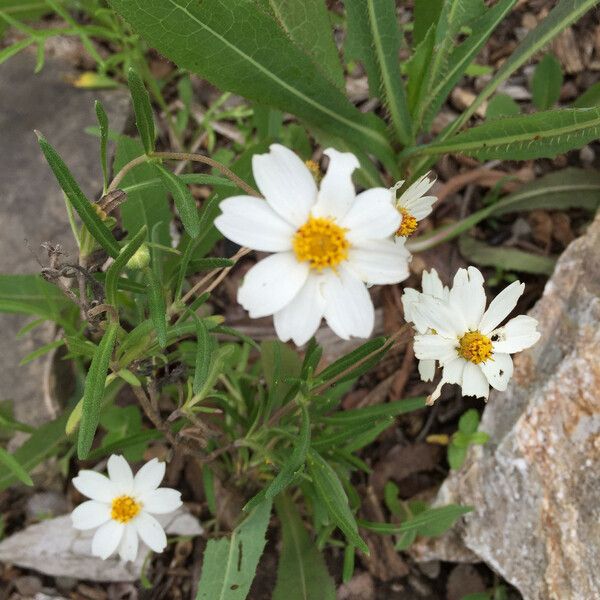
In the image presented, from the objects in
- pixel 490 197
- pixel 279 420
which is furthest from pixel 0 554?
pixel 490 197

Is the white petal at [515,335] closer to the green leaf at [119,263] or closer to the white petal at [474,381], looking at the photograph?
the white petal at [474,381]

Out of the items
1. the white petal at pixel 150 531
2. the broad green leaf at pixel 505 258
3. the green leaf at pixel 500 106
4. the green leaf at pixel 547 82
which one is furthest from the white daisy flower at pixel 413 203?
the green leaf at pixel 547 82

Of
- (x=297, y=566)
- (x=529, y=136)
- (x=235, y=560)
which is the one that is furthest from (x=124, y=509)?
(x=529, y=136)

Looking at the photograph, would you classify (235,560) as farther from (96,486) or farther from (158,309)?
(158,309)

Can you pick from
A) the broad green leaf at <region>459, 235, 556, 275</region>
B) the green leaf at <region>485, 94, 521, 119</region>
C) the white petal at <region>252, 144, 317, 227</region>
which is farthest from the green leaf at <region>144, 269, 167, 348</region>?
the green leaf at <region>485, 94, 521, 119</region>

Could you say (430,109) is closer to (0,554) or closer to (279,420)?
(279,420)

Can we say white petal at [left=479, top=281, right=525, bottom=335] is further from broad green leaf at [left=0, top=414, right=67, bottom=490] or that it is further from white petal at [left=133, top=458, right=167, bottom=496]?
broad green leaf at [left=0, top=414, right=67, bottom=490]
